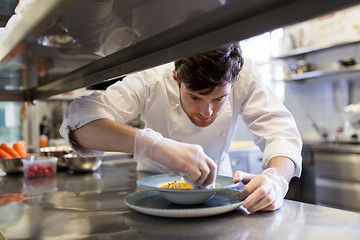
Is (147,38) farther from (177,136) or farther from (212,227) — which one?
(177,136)

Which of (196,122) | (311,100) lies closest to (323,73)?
(311,100)

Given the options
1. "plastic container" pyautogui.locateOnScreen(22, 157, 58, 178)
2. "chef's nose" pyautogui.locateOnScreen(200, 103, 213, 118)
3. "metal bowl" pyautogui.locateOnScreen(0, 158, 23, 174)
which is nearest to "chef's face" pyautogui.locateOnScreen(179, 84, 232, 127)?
"chef's nose" pyautogui.locateOnScreen(200, 103, 213, 118)

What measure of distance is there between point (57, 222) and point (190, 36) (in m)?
0.60

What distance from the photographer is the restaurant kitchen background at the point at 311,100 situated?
3.08 metres

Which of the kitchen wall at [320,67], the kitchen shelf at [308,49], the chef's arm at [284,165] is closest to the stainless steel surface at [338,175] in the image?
the kitchen wall at [320,67]

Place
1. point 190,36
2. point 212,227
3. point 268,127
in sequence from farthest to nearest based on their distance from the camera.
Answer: point 268,127 < point 212,227 < point 190,36

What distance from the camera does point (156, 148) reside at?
0.88 metres

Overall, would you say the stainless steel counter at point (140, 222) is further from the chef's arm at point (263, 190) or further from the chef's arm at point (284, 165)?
the chef's arm at point (284, 165)

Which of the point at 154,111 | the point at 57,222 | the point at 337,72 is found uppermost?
the point at 337,72

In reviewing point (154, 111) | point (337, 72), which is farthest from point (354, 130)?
point (154, 111)

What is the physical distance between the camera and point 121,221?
85cm

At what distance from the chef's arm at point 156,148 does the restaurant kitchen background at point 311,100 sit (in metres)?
1.74

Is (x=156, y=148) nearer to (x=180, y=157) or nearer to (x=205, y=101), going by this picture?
(x=180, y=157)

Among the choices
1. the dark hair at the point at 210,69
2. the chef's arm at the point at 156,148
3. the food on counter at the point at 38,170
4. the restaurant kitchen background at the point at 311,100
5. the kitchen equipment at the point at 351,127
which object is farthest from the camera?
the kitchen equipment at the point at 351,127
